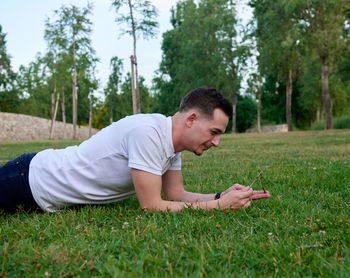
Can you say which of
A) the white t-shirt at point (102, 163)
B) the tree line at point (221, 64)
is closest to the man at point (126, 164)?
the white t-shirt at point (102, 163)

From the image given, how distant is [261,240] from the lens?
2.62m

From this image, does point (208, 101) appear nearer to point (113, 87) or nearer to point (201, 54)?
point (201, 54)

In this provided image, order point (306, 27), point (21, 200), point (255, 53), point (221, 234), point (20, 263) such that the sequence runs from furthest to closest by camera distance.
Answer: point (255, 53) → point (306, 27) → point (21, 200) → point (221, 234) → point (20, 263)

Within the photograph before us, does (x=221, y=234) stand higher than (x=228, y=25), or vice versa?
(x=228, y=25)

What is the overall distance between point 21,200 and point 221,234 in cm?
204

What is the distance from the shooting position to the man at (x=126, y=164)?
10.3 ft

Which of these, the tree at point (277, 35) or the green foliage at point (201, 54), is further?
the green foliage at point (201, 54)

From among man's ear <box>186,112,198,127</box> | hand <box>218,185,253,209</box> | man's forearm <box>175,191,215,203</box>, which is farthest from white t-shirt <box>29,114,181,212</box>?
hand <box>218,185,253,209</box>

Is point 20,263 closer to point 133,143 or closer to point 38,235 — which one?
point 38,235

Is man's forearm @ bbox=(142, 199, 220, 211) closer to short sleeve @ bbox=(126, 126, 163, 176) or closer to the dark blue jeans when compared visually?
short sleeve @ bbox=(126, 126, 163, 176)

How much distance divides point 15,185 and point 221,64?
1485 inches

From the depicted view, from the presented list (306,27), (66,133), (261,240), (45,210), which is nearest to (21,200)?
(45,210)

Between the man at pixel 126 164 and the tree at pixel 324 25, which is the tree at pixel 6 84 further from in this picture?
the man at pixel 126 164

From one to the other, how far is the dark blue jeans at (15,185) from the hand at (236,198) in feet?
6.24
